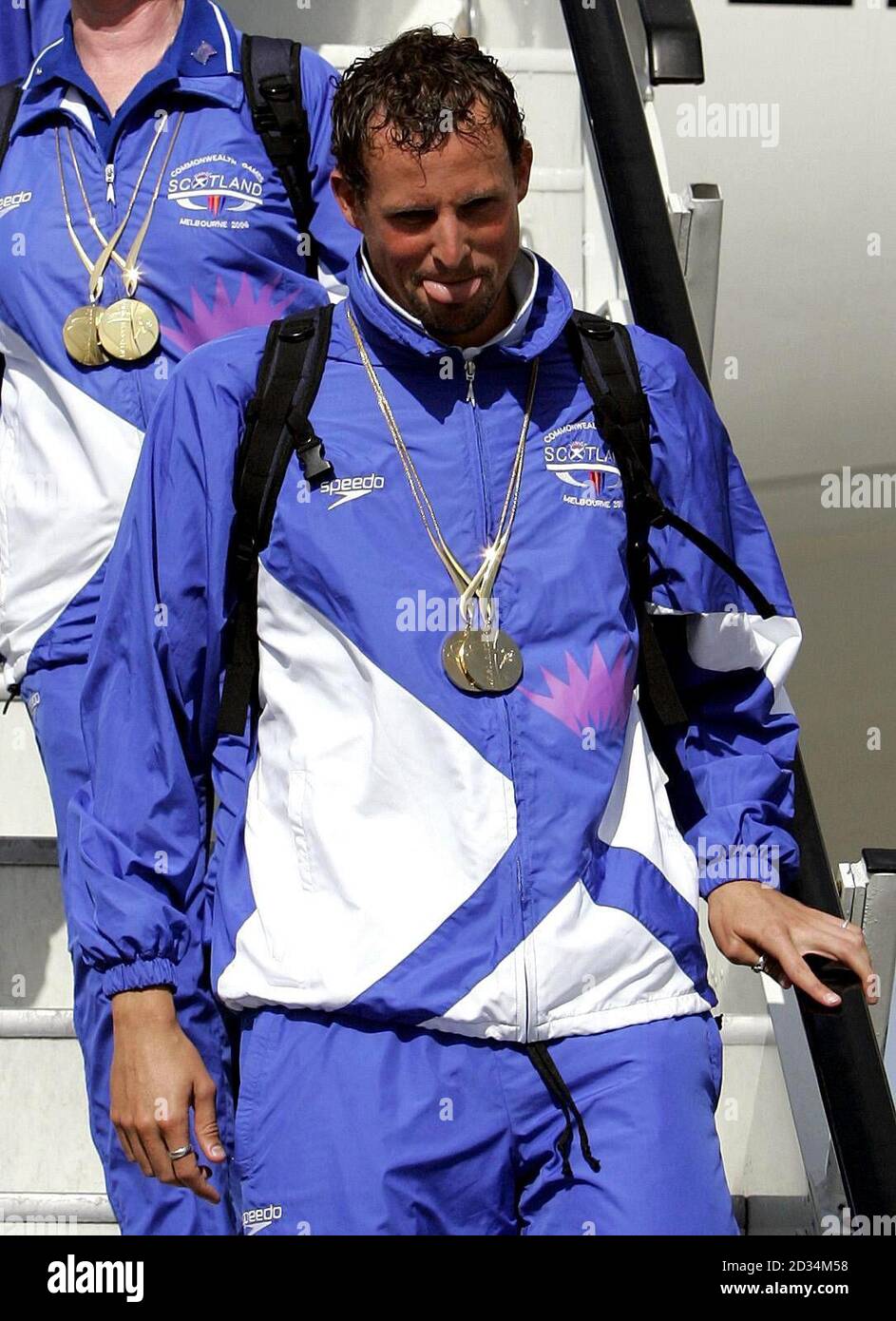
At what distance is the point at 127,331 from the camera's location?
313 centimetres

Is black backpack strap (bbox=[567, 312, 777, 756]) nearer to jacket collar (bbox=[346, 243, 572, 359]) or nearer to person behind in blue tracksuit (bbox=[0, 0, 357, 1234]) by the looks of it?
jacket collar (bbox=[346, 243, 572, 359])

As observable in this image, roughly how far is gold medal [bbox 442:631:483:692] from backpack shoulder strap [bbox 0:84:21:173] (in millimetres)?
1542

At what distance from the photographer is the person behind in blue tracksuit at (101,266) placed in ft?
10.3

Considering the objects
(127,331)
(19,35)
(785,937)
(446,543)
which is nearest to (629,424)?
(446,543)

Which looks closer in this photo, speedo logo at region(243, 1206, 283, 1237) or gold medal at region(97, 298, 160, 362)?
speedo logo at region(243, 1206, 283, 1237)

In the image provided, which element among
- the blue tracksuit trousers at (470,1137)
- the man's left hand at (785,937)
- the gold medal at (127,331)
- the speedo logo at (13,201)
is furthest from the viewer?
the speedo logo at (13,201)

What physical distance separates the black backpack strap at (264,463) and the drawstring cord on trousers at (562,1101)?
0.53 meters

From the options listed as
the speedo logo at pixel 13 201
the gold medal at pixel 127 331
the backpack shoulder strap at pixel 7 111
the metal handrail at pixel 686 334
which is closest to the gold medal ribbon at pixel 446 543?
the metal handrail at pixel 686 334

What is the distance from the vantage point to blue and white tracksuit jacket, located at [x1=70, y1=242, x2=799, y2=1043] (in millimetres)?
2240

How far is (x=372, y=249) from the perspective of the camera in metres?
2.39

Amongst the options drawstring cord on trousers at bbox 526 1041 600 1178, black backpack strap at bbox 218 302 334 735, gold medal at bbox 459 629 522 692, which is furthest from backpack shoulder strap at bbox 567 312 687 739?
drawstring cord on trousers at bbox 526 1041 600 1178

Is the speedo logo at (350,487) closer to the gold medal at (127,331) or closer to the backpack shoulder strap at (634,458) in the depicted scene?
the backpack shoulder strap at (634,458)
